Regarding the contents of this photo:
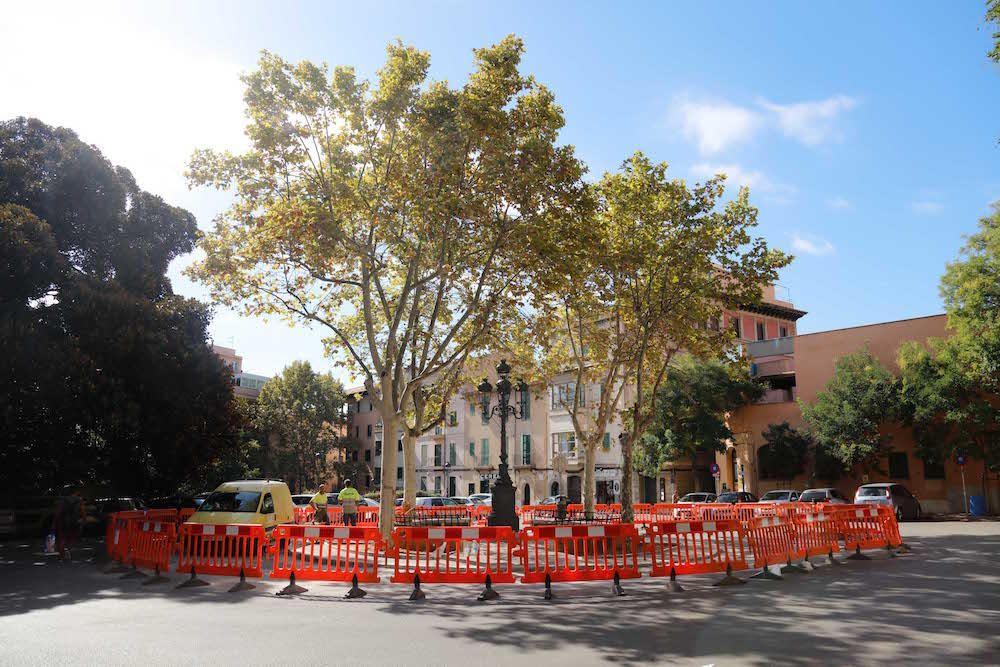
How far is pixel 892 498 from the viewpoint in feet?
98.3

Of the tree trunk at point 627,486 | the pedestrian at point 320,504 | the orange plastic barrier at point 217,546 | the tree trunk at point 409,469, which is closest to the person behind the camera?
the orange plastic barrier at point 217,546

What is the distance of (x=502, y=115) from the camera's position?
51.9 ft

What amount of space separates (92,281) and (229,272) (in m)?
10.9

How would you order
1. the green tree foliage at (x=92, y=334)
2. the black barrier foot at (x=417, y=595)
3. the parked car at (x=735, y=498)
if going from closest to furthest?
1. the black barrier foot at (x=417, y=595)
2. the green tree foliage at (x=92, y=334)
3. the parked car at (x=735, y=498)

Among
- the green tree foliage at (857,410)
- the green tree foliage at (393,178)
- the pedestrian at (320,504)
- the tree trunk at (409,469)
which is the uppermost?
the green tree foliage at (393,178)

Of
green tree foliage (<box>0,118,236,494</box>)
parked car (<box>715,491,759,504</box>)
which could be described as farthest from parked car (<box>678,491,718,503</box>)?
green tree foliage (<box>0,118,236,494</box>)

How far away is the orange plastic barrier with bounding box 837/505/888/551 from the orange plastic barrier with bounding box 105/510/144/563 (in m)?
16.1

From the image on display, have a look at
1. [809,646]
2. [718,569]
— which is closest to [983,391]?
[718,569]

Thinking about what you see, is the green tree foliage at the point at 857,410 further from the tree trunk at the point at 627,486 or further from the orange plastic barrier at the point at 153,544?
the orange plastic barrier at the point at 153,544

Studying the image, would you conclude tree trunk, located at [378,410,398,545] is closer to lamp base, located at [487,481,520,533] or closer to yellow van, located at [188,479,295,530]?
lamp base, located at [487,481,520,533]

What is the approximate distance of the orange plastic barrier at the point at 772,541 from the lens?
13758 mm

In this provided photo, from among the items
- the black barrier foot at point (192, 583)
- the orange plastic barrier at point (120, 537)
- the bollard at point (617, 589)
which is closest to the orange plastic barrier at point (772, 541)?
the bollard at point (617, 589)

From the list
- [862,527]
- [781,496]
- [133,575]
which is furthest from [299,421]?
[862,527]

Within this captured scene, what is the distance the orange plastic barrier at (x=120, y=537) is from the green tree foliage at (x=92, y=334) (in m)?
8.40
